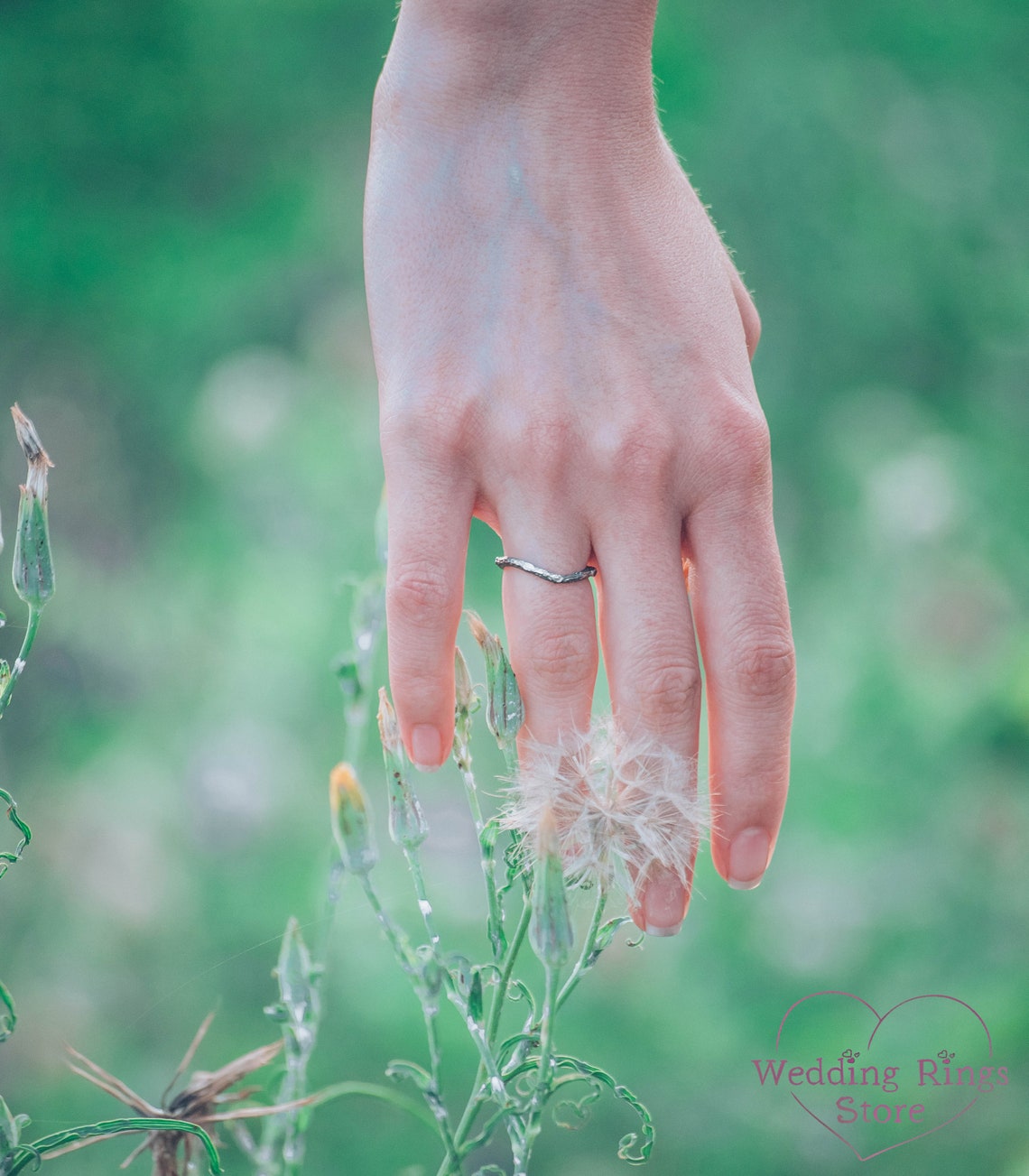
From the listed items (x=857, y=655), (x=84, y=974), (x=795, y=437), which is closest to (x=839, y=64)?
(x=795, y=437)

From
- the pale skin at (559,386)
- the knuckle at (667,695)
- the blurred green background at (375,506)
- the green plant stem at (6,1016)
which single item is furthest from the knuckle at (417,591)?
the blurred green background at (375,506)

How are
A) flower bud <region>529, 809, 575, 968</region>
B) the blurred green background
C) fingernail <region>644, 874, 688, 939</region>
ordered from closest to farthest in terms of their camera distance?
flower bud <region>529, 809, 575, 968</region> < fingernail <region>644, 874, 688, 939</region> < the blurred green background

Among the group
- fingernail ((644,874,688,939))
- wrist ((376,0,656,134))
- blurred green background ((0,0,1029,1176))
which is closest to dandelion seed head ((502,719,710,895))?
fingernail ((644,874,688,939))

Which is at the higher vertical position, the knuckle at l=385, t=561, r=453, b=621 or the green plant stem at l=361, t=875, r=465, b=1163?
the knuckle at l=385, t=561, r=453, b=621

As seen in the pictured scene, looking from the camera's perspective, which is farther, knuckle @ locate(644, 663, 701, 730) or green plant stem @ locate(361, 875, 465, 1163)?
knuckle @ locate(644, 663, 701, 730)

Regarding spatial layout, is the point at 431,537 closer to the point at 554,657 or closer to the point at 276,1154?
the point at 554,657

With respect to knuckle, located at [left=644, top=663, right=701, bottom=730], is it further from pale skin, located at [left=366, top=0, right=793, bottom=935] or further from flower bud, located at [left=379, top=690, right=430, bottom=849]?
flower bud, located at [left=379, top=690, right=430, bottom=849]

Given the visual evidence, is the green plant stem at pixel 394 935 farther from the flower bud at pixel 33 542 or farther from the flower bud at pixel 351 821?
the flower bud at pixel 33 542

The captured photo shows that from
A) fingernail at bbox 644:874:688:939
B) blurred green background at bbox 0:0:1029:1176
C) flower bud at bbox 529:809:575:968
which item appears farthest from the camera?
blurred green background at bbox 0:0:1029:1176
